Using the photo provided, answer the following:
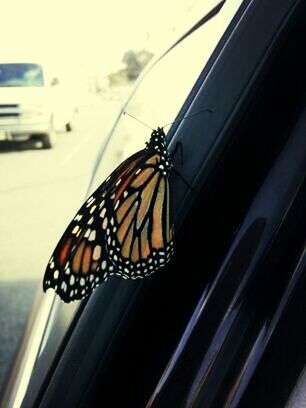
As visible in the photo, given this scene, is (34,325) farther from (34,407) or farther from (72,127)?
(72,127)

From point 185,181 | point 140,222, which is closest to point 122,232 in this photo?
point 140,222

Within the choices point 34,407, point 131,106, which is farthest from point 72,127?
point 34,407

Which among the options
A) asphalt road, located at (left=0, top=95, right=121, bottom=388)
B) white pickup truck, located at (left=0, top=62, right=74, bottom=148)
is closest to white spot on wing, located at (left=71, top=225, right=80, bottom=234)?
asphalt road, located at (left=0, top=95, right=121, bottom=388)

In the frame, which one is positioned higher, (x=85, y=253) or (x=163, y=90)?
(x=163, y=90)

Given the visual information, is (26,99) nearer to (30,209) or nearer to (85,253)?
(30,209)

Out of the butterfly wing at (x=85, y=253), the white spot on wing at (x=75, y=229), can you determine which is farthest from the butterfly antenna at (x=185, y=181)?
the white spot on wing at (x=75, y=229)

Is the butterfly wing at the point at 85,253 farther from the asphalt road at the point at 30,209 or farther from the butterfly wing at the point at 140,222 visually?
the asphalt road at the point at 30,209
